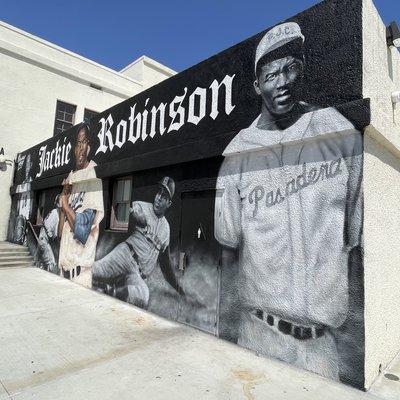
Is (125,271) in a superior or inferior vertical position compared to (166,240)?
inferior

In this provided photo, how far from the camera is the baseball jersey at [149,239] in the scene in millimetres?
6293

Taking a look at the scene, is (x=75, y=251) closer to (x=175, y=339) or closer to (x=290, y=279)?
(x=175, y=339)

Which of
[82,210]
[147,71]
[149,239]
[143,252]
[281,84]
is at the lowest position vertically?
[143,252]

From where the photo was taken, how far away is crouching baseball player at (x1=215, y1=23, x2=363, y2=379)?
380 cm

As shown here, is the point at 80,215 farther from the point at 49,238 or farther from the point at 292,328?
the point at 292,328

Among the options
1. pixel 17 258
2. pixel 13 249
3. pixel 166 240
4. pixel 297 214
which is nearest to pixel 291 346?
pixel 297 214

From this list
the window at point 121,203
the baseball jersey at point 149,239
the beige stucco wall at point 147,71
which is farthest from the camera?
the beige stucco wall at point 147,71

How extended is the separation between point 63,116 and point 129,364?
51.2ft

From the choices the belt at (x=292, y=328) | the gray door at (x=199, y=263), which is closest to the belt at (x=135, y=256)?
the gray door at (x=199, y=263)

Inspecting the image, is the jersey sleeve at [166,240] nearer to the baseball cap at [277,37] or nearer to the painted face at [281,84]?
the painted face at [281,84]

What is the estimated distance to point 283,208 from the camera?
437cm

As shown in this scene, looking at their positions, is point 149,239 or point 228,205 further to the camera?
point 149,239

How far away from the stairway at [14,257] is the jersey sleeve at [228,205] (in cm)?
922

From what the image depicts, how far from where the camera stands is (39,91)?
1591 centimetres
